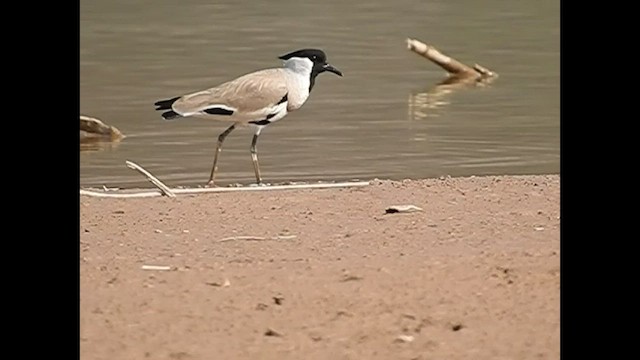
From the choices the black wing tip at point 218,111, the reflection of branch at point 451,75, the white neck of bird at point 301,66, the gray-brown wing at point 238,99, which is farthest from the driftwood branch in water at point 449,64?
the black wing tip at point 218,111

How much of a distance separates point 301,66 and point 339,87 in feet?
12.8

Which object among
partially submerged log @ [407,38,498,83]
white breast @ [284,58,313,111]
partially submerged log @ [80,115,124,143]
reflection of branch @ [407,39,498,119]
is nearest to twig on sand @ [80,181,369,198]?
white breast @ [284,58,313,111]

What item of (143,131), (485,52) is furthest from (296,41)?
(143,131)

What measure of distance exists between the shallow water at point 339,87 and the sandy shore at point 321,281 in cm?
213

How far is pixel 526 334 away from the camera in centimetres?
454

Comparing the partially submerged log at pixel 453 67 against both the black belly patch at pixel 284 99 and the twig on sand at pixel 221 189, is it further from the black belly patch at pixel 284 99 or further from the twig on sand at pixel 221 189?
the twig on sand at pixel 221 189

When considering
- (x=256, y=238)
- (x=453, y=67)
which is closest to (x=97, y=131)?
(x=256, y=238)

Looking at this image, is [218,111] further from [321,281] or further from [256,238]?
[321,281]

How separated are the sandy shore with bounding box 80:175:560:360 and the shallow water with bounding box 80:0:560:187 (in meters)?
2.13

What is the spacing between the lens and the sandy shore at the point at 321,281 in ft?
14.6

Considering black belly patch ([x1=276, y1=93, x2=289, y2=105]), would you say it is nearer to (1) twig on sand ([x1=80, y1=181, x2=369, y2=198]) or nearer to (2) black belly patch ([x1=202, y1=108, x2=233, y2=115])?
(2) black belly patch ([x1=202, y1=108, x2=233, y2=115])

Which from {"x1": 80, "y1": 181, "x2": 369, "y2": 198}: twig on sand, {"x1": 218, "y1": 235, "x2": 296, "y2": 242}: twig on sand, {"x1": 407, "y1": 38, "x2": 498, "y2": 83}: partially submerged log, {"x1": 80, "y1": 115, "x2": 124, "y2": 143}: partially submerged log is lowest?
{"x1": 218, "y1": 235, "x2": 296, "y2": 242}: twig on sand

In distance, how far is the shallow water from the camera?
9.66 meters

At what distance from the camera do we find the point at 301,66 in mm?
8883
